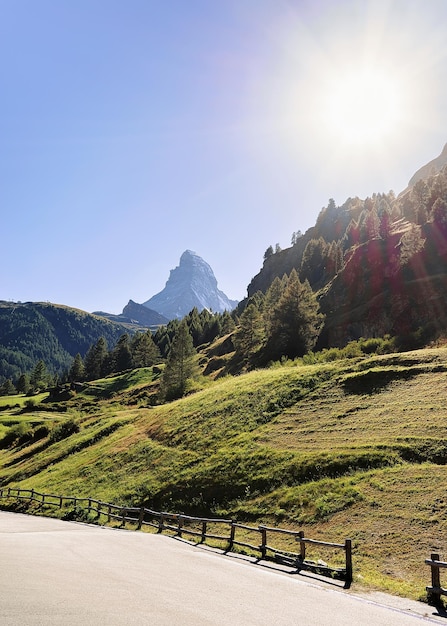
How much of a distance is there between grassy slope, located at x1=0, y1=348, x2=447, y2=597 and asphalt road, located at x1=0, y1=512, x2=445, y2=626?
366cm

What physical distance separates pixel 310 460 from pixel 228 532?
804 cm

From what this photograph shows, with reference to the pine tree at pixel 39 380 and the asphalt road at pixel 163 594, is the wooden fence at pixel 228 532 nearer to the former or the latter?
the asphalt road at pixel 163 594

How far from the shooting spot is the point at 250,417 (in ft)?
140

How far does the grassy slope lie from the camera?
2141 centimetres

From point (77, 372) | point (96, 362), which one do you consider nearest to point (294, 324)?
point (77, 372)

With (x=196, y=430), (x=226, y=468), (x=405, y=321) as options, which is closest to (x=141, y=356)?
(x=405, y=321)

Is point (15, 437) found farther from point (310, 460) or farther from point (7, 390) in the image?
point (7, 390)

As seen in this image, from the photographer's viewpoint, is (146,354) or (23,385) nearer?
(146,354)

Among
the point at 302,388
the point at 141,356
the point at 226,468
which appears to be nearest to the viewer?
the point at 226,468

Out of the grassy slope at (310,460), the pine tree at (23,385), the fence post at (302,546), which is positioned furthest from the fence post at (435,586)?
the pine tree at (23,385)

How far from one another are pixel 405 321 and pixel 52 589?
80.2m

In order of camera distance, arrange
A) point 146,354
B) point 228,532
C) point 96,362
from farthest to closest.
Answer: point 96,362
point 146,354
point 228,532

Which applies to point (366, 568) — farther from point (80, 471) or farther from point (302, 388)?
point (80, 471)

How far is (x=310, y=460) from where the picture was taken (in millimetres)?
29891
